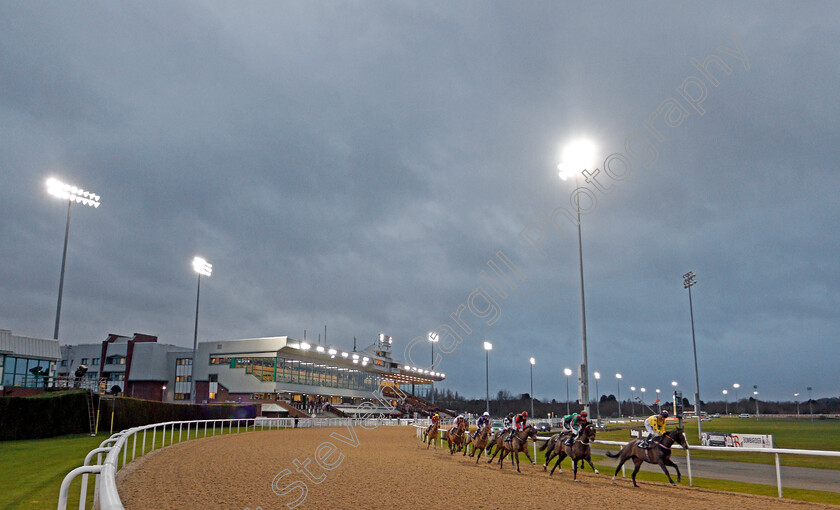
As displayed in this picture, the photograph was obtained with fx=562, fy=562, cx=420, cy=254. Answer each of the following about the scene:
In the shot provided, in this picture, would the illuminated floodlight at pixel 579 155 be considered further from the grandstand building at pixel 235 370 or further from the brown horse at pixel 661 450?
the grandstand building at pixel 235 370

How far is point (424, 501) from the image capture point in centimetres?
965

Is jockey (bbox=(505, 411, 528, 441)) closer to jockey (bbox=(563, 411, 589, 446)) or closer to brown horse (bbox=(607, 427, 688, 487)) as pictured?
jockey (bbox=(563, 411, 589, 446))

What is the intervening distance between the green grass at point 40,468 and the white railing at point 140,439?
424mm

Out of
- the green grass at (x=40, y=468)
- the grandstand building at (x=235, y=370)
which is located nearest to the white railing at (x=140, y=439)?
the green grass at (x=40, y=468)

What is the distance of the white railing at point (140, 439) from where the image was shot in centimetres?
427

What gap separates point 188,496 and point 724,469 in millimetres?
14840

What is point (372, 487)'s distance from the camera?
439 inches

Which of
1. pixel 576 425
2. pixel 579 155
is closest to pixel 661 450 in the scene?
pixel 576 425

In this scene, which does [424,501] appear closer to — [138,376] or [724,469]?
[724,469]

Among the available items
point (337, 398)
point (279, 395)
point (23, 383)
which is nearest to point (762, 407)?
point (337, 398)

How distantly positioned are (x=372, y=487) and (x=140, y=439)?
41.3ft

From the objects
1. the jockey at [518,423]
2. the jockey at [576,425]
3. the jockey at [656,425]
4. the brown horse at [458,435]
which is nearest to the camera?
the jockey at [656,425]

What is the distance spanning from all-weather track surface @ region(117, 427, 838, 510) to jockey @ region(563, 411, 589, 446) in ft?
3.04

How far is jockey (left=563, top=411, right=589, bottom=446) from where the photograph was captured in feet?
43.0
